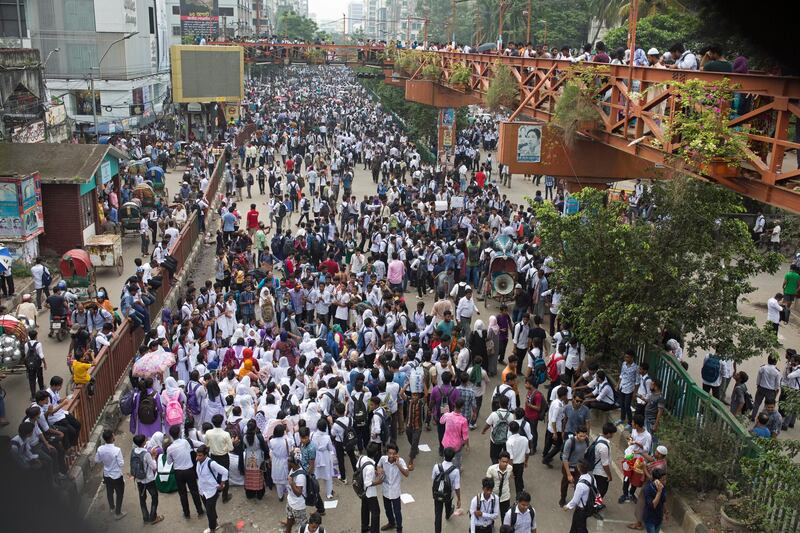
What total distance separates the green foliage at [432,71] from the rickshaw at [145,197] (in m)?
10.3

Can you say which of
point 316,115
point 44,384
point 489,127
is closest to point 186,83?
point 316,115

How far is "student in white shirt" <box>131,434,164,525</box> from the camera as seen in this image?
873cm

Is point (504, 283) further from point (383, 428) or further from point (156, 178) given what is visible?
point (156, 178)

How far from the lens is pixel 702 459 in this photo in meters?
9.12

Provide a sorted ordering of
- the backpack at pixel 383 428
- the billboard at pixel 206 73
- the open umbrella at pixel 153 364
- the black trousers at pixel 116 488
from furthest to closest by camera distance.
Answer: the billboard at pixel 206 73 < the open umbrella at pixel 153 364 < the backpack at pixel 383 428 < the black trousers at pixel 116 488

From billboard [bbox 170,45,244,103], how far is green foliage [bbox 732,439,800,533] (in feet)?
133

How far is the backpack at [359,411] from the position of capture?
32.7ft

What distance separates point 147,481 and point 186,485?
1.54 feet

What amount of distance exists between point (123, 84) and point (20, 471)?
4752cm

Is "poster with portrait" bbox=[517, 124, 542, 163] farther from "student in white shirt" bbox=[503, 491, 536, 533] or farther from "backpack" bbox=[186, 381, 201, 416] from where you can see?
"student in white shirt" bbox=[503, 491, 536, 533]

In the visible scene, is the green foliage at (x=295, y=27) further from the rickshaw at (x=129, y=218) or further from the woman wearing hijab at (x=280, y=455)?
the woman wearing hijab at (x=280, y=455)

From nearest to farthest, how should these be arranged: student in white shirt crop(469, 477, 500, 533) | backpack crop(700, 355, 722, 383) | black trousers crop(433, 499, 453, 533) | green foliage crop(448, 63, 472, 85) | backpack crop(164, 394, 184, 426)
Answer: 1. student in white shirt crop(469, 477, 500, 533)
2. black trousers crop(433, 499, 453, 533)
3. backpack crop(164, 394, 184, 426)
4. backpack crop(700, 355, 722, 383)
5. green foliage crop(448, 63, 472, 85)

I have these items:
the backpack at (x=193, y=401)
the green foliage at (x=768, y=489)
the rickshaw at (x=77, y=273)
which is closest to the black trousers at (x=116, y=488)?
the backpack at (x=193, y=401)

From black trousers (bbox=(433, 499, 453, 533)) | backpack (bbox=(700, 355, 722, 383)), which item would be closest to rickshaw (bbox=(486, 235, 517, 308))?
backpack (bbox=(700, 355, 722, 383))
